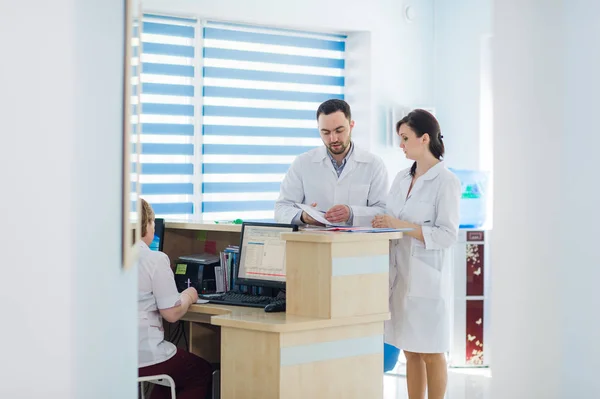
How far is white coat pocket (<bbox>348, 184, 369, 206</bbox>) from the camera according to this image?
4191 millimetres

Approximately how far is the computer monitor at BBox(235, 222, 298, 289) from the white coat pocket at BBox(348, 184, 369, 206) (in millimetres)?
521

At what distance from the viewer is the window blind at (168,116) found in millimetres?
5574

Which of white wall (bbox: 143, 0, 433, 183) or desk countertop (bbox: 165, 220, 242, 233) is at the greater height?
white wall (bbox: 143, 0, 433, 183)

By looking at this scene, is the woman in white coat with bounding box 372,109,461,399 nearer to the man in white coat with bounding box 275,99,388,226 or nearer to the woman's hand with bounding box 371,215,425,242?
the woman's hand with bounding box 371,215,425,242

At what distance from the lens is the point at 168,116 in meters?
5.68

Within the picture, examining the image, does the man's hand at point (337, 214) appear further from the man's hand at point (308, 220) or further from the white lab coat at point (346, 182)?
the white lab coat at point (346, 182)

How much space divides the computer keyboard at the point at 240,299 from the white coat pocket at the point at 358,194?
72 centimetres

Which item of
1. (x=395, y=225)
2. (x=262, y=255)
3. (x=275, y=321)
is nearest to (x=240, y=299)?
(x=262, y=255)

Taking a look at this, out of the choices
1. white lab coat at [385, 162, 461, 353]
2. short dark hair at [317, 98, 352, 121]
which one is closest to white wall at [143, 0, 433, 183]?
short dark hair at [317, 98, 352, 121]

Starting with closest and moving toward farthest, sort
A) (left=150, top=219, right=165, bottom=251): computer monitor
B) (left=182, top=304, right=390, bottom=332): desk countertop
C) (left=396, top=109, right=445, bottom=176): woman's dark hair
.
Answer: (left=182, top=304, right=390, bottom=332): desk countertop, (left=396, top=109, right=445, bottom=176): woman's dark hair, (left=150, top=219, right=165, bottom=251): computer monitor
